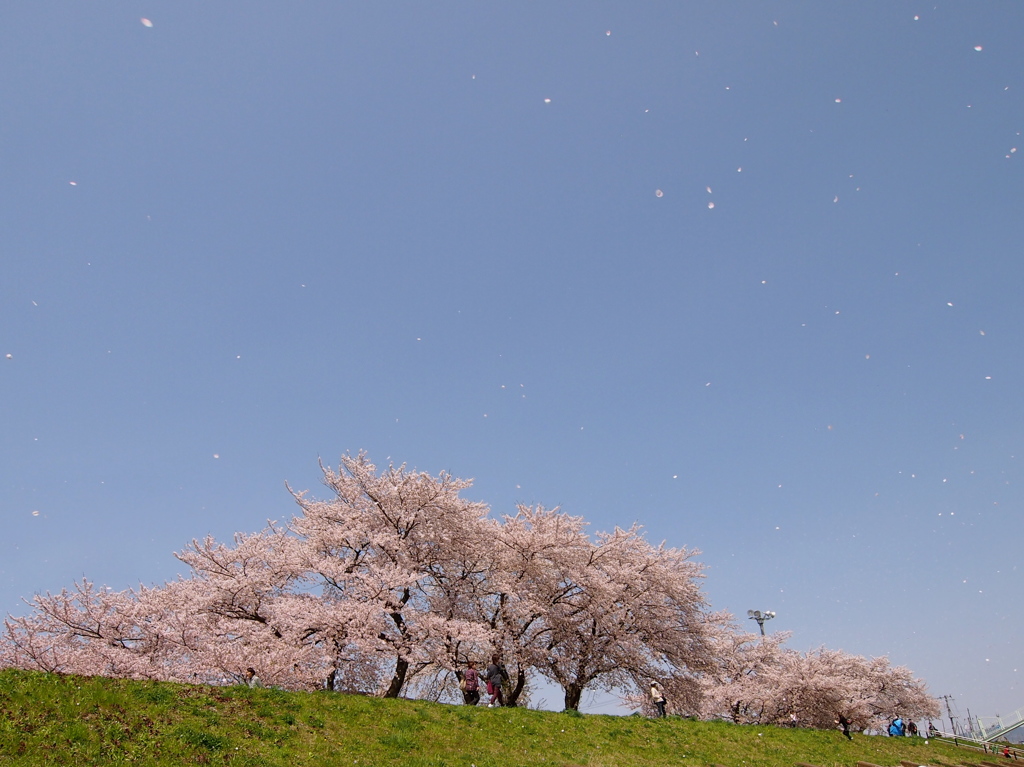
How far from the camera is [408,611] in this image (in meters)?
20.8

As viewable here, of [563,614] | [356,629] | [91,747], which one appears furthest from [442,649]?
[91,747]

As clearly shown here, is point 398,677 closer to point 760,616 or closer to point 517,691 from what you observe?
point 517,691

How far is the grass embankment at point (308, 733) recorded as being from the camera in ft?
28.4

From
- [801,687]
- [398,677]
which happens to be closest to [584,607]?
[398,677]

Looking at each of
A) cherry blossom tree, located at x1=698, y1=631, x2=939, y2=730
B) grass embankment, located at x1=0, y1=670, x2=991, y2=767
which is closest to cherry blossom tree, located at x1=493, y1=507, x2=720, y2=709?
cherry blossom tree, located at x1=698, y1=631, x2=939, y2=730

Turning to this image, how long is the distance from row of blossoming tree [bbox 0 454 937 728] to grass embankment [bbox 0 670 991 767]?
606cm

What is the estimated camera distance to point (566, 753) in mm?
13008

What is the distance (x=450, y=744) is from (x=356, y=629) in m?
7.97

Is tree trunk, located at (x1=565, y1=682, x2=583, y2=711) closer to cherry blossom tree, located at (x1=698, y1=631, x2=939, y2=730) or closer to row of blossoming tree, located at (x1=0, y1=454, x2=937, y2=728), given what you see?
Answer: row of blossoming tree, located at (x1=0, y1=454, x2=937, y2=728)

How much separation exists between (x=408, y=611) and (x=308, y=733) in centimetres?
995

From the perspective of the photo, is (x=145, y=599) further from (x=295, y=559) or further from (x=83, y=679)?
(x=83, y=679)

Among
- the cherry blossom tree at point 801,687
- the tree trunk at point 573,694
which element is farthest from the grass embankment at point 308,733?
the cherry blossom tree at point 801,687

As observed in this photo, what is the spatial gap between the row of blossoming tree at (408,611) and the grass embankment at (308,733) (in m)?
6.06

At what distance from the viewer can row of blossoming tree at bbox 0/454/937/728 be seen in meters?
19.4
